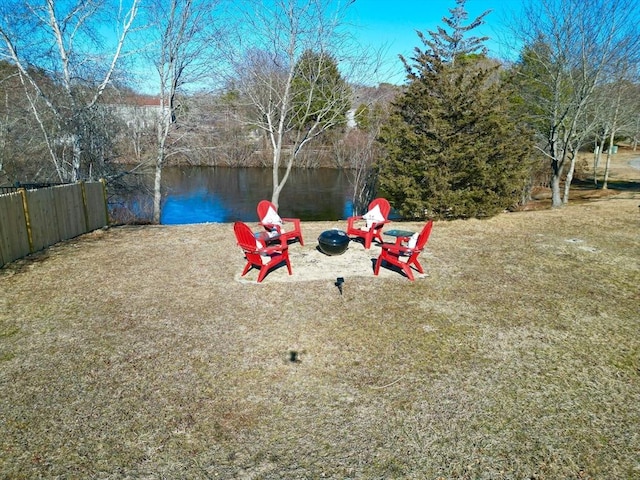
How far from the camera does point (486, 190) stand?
32.9 feet

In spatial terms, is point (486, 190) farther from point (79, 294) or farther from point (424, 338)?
point (79, 294)

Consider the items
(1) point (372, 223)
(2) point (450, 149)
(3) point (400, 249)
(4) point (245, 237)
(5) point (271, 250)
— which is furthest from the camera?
(2) point (450, 149)

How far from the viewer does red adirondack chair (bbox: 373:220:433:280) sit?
5582 millimetres

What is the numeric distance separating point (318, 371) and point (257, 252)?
232 cm

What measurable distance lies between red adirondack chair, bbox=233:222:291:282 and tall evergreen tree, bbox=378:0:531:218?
5.32 m

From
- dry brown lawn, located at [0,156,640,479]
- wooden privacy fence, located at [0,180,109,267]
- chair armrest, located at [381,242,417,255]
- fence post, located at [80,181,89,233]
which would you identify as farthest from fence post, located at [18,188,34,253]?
chair armrest, located at [381,242,417,255]

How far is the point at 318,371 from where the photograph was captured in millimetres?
3439

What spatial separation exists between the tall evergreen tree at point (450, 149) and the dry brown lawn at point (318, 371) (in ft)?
12.9

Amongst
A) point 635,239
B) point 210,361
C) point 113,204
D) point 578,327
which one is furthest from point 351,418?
point 113,204

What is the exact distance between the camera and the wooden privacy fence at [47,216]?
19.4 ft

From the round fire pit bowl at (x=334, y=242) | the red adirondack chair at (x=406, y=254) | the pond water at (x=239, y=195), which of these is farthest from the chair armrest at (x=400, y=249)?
the pond water at (x=239, y=195)

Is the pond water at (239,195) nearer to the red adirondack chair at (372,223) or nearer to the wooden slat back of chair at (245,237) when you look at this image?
the red adirondack chair at (372,223)

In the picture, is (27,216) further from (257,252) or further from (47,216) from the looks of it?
(257,252)

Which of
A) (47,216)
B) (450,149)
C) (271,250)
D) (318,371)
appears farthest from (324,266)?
(450,149)
